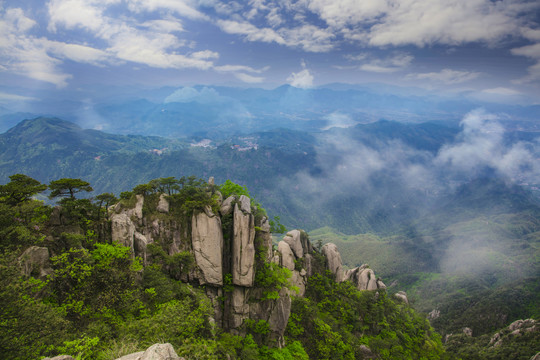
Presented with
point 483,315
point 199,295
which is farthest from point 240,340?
point 483,315

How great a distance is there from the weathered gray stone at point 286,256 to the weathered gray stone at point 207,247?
1513cm

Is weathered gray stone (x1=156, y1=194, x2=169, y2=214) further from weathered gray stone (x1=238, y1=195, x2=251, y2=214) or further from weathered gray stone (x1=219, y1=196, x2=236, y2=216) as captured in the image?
weathered gray stone (x1=238, y1=195, x2=251, y2=214)

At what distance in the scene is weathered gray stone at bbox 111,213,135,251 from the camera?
85.0 ft

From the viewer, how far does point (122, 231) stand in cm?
2623

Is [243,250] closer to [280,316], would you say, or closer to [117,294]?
[280,316]

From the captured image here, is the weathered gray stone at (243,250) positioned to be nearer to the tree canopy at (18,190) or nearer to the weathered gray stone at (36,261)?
the weathered gray stone at (36,261)

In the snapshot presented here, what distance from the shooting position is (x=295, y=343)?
34062 millimetres

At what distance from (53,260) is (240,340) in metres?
21.4

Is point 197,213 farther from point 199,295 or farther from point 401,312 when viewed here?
point 401,312

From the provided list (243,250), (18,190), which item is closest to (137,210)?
(18,190)

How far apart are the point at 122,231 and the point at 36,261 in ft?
24.1

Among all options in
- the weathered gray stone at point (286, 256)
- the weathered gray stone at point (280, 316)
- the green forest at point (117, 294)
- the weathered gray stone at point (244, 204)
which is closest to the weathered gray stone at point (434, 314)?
the green forest at point (117, 294)

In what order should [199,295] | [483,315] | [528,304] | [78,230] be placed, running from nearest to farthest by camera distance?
[78,230] < [199,295] < [483,315] < [528,304]

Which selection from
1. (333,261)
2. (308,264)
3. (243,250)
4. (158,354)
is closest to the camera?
(158,354)
